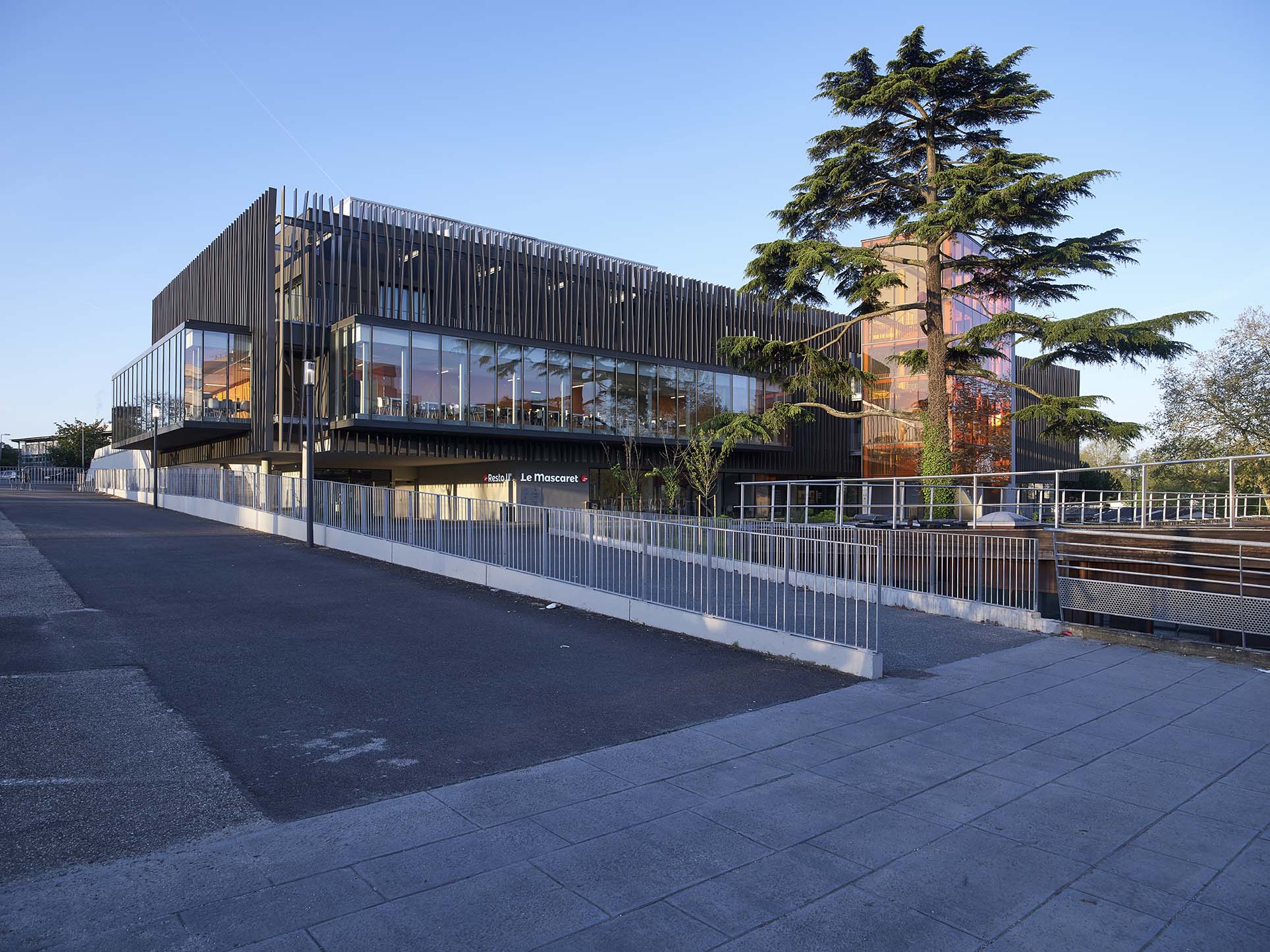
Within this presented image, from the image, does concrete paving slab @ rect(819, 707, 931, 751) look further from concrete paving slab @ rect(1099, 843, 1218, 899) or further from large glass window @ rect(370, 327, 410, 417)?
large glass window @ rect(370, 327, 410, 417)

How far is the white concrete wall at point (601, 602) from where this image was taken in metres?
8.80

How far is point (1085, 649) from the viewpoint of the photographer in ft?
33.4

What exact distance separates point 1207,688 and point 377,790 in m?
7.91

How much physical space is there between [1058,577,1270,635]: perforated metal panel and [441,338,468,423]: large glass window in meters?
23.0

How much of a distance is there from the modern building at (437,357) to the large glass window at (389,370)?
0.07 metres

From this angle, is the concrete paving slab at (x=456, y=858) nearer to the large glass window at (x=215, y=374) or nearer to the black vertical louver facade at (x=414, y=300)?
the black vertical louver facade at (x=414, y=300)

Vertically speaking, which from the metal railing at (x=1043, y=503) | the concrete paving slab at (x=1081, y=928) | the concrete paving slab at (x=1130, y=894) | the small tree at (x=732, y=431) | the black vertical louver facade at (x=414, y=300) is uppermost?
the black vertical louver facade at (x=414, y=300)

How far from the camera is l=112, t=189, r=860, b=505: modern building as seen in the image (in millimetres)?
30297

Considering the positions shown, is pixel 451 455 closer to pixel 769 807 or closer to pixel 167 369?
pixel 167 369

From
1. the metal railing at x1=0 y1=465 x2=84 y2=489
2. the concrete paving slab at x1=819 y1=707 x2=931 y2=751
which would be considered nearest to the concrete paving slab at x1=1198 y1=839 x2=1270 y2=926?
the concrete paving slab at x1=819 y1=707 x2=931 y2=751

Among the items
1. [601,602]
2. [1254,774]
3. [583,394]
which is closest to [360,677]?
[601,602]

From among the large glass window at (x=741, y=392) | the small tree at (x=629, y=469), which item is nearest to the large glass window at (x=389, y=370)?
the small tree at (x=629, y=469)

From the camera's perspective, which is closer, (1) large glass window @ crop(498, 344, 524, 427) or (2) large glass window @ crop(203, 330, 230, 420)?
(1) large glass window @ crop(498, 344, 524, 427)

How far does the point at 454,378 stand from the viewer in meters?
30.5
